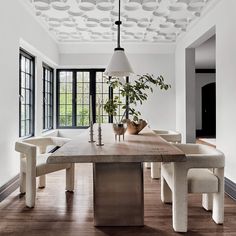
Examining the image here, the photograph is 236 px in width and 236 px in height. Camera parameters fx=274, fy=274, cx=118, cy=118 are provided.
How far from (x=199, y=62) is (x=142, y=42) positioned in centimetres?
345

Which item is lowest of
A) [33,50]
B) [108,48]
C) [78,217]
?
[78,217]

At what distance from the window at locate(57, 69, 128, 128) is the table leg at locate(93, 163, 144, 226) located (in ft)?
15.2

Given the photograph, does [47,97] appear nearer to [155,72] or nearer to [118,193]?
[155,72]

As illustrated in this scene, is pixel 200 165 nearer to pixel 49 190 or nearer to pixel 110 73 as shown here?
pixel 110 73

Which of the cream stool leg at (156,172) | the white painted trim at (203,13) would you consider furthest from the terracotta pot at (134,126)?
the white painted trim at (203,13)

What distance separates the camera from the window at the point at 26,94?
4762mm

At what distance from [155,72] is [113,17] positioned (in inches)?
98.5

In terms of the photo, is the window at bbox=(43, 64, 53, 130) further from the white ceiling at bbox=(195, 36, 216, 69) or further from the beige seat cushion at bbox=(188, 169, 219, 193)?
the beige seat cushion at bbox=(188, 169, 219, 193)

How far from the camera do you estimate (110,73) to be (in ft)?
11.8

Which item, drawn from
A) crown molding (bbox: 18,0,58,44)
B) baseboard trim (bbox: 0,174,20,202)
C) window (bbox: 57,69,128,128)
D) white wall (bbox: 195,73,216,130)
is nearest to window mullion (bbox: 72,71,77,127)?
window (bbox: 57,69,128,128)

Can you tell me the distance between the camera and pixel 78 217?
2789 mm

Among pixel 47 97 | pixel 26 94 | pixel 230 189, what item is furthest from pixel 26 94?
Result: pixel 230 189

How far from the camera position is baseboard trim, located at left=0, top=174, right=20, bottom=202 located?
3.39m

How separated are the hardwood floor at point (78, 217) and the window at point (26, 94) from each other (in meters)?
1.64
